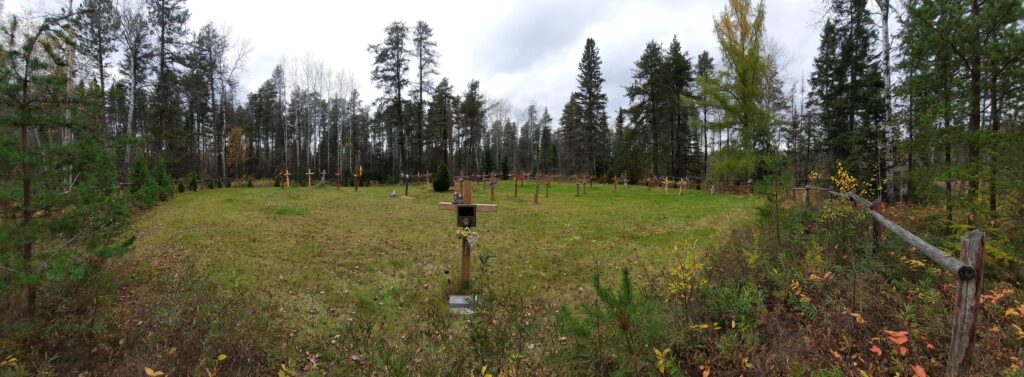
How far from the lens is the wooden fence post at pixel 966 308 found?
249cm

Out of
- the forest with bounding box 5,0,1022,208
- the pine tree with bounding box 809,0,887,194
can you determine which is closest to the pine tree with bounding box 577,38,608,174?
the forest with bounding box 5,0,1022,208

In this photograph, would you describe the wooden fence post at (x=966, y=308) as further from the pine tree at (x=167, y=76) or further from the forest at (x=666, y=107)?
the pine tree at (x=167, y=76)

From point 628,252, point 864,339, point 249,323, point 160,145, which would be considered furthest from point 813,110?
point 160,145

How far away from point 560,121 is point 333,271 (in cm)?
4402

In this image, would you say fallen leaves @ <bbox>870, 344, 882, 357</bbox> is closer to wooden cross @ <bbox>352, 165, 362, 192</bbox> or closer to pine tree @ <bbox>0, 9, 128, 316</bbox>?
pine tree @ <bbox>0, 9, 128, 316</bbox>

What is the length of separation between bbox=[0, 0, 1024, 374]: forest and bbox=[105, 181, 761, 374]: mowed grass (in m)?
1.01

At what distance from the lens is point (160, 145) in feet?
78.8

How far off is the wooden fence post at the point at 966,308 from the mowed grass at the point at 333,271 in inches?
81.9

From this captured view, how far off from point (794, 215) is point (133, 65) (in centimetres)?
2509

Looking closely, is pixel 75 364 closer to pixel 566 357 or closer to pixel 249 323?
pixel 249 323

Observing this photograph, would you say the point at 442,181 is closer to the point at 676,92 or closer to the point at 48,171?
the point at 48,171

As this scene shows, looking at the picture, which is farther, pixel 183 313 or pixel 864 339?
pixel 183 313

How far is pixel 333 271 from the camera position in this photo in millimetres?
6855

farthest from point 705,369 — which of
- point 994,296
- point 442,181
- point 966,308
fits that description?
point 442,181
